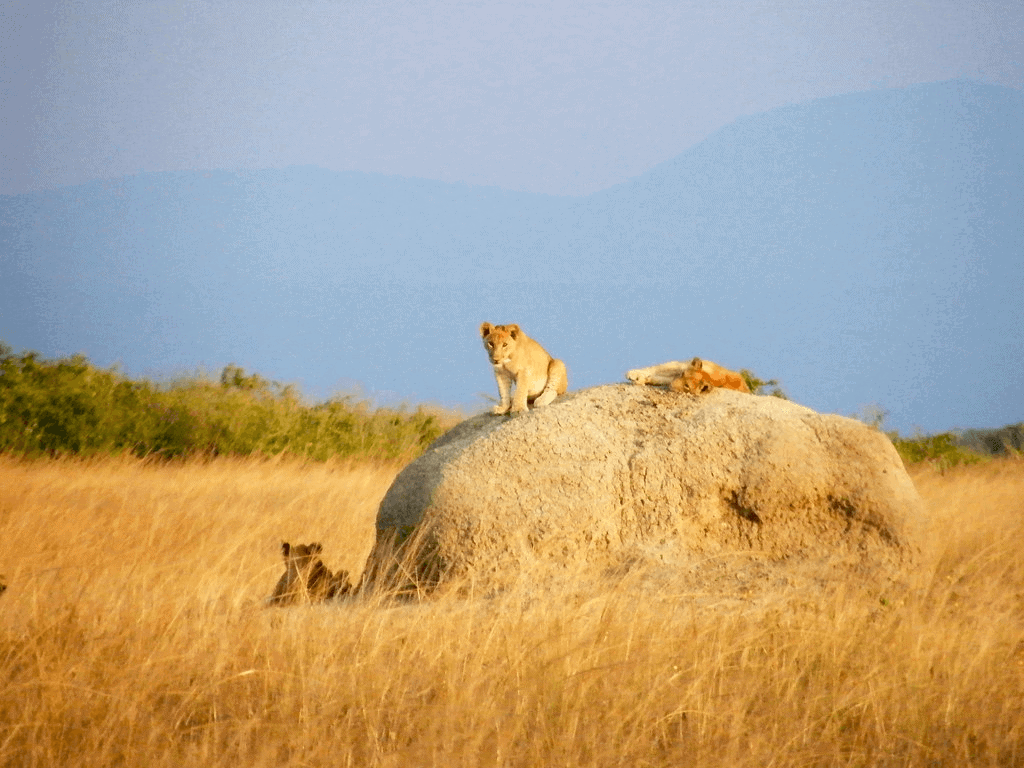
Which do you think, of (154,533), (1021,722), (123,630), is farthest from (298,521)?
(1021,722)

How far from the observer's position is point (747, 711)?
17.0ft

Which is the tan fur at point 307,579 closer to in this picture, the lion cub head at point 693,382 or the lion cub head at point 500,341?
the lion cub head at point 500,341

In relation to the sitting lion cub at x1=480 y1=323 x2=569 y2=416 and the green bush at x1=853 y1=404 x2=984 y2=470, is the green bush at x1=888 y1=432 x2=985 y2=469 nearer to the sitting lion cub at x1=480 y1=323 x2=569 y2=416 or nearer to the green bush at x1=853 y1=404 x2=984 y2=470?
the green bush at x1=853 y1=404 x2=984 y2=470

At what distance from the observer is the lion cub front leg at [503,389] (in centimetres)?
866

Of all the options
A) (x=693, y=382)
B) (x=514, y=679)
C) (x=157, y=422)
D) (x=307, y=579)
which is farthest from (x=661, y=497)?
(x=157, y=422)

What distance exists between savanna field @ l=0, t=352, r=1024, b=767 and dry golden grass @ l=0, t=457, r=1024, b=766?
1 centimetres

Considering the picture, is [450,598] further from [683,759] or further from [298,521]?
[298,521]

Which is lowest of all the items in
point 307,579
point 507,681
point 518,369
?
point 507,681

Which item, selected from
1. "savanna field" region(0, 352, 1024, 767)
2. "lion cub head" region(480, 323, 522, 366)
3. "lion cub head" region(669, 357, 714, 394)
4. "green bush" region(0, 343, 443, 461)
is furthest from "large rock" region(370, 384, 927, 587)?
"green bush" region(0, 343, 443, 461)

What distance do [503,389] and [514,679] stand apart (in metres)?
3.96

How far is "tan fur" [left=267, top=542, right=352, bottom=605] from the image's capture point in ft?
24.6

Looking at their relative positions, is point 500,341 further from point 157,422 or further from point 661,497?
point 157,422

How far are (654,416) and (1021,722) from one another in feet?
11.4

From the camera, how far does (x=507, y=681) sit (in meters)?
5.08
